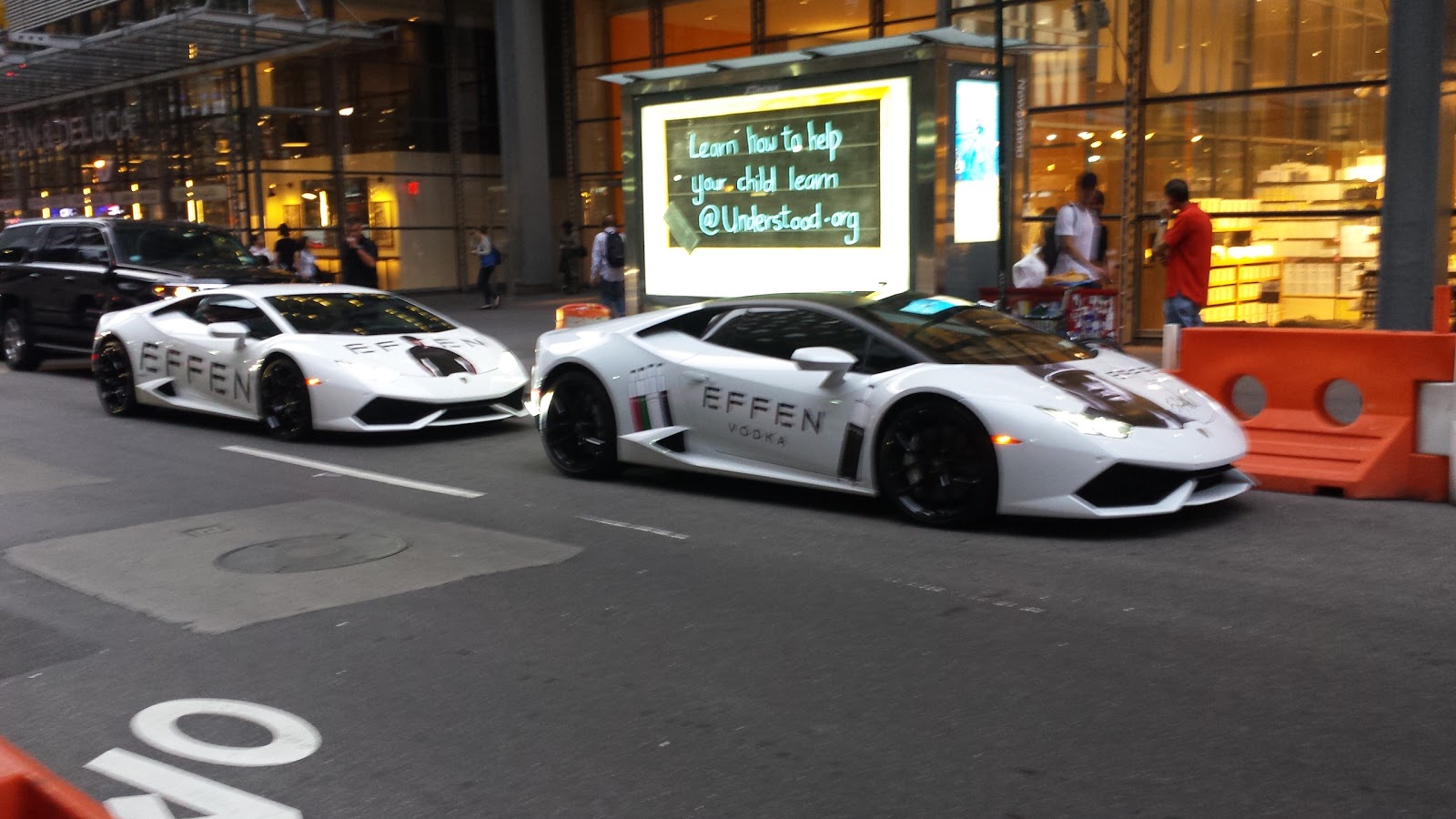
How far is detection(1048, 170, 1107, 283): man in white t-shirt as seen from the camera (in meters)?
12.6

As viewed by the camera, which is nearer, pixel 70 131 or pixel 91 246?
pixel 91 246

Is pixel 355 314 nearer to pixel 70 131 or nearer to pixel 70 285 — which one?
pixel 70 285

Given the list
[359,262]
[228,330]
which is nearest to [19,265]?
[359,262]

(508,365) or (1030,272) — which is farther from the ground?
(1030,272)

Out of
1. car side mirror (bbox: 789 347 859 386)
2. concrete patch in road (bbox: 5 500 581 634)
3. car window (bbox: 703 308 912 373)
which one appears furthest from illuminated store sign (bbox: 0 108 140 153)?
car side mirror (bbox: 789 347 859 386)

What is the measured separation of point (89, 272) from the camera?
15672 mm

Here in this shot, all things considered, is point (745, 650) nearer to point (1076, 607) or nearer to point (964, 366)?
point (1076, 607)

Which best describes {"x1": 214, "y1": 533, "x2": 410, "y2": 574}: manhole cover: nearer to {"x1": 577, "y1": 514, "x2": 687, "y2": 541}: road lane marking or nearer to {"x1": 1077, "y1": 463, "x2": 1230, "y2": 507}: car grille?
{"x1": 577, "y1": 514, "x2": 687, "y2": 541}: road lane marking

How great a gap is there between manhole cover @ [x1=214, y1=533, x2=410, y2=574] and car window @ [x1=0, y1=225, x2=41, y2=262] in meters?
11.9

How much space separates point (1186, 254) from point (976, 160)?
217 cm

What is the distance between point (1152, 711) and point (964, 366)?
126 inches

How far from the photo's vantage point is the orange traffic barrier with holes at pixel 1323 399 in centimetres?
795

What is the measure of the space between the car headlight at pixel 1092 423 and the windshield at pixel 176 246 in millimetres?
12174

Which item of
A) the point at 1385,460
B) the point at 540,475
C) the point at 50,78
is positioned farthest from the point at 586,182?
the point at 1385,460
